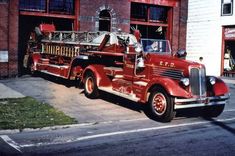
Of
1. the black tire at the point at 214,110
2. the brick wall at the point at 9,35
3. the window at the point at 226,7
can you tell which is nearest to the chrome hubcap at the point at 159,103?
the black tire at the point at 214,110

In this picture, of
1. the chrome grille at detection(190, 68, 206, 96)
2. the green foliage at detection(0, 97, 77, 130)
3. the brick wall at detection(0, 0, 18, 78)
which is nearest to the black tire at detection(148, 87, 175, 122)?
the chrome grille at detection(190, 68, 206, 96)

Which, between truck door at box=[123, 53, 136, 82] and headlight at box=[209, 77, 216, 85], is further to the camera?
truck door at box=[123, 53, 136, 82]

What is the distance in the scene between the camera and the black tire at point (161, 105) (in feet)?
33.4

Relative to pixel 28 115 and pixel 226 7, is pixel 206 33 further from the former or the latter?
pixel 28 115

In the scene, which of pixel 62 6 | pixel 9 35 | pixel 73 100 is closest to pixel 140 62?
pixel 73 100

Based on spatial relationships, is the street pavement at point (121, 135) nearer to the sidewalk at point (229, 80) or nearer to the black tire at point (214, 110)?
the black tire at point (214, 110)

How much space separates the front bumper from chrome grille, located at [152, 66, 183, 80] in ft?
2.56

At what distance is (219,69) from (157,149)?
1850cm

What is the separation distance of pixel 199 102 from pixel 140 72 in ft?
7.08

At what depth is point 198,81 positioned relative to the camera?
34.9 ft

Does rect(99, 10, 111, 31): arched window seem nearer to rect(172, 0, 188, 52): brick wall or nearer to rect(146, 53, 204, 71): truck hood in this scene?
rect(172, 0, 188, 52): brick wall

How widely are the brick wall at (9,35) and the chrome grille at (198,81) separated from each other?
439 inches

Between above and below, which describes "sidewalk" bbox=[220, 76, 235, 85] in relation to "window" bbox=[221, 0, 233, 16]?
below

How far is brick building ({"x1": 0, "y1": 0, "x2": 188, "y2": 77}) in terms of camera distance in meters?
18.9
